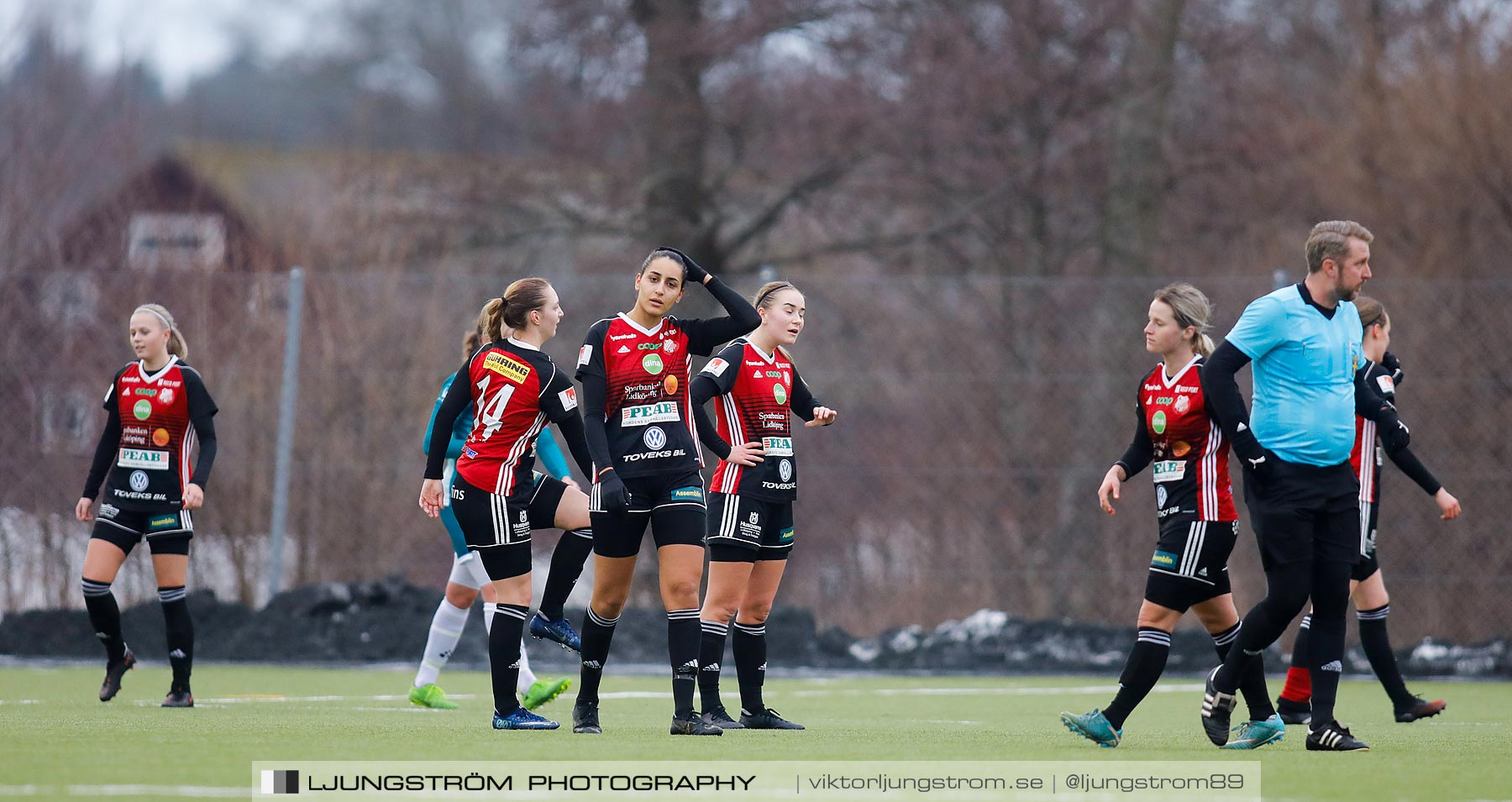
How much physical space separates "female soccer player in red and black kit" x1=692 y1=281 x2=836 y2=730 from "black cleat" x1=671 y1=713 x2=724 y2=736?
0.19 meters

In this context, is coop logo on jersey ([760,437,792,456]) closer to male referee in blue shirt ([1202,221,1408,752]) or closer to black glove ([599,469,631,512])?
black glove ([599,469,631,512])

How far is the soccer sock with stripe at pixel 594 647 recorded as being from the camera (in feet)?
23.1

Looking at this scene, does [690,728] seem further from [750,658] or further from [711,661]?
[750,658]

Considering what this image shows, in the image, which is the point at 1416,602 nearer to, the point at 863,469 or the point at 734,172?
the point at 863,469

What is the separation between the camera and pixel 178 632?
8672mm

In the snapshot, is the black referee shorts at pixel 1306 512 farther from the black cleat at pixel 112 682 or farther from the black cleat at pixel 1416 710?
the black cleat at pixel 112 682

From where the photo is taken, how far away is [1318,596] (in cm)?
659

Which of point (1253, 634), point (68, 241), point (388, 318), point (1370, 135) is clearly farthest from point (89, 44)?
point (1253, 634)

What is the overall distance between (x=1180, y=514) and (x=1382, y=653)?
7.50 feet

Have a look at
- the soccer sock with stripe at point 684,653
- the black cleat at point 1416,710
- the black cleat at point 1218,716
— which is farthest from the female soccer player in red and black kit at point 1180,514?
the black cleat at point 1416,710

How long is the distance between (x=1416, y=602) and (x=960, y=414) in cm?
374

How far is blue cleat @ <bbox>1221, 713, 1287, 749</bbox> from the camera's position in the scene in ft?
22.0

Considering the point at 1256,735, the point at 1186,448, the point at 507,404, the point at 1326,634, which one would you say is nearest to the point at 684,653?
the point at 507,404

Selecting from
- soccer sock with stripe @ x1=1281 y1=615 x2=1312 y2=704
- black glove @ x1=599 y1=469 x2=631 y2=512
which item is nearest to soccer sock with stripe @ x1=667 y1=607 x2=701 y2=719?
black glove @ x1=599 y1=469 x2=631 y2=512
